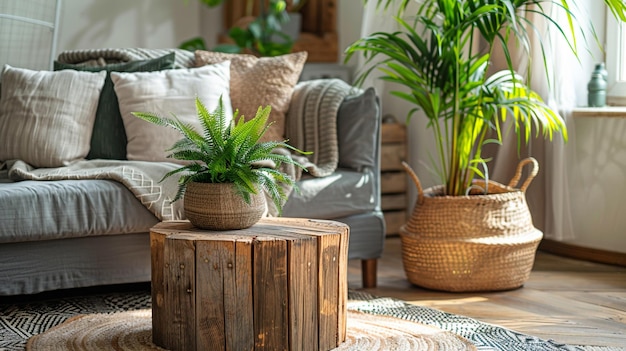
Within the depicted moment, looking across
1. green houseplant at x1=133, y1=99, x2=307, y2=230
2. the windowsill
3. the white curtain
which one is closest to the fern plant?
green houseplant at x1=133, y1=99, x2=307, y2=230

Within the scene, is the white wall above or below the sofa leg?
above

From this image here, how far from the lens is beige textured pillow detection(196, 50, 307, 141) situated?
321cm

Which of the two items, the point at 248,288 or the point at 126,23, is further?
the point at 126,23

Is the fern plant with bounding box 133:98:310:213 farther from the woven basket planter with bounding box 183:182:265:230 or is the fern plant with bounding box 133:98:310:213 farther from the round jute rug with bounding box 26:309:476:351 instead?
the round jute rug with bounding box 26:309:476:351

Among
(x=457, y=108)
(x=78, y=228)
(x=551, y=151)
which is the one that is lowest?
(x=78, y=228)

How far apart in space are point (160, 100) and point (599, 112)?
1643 mm

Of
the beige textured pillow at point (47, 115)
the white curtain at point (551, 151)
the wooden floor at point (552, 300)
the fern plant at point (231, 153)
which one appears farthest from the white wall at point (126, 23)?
the fern plant at point (231, 153)

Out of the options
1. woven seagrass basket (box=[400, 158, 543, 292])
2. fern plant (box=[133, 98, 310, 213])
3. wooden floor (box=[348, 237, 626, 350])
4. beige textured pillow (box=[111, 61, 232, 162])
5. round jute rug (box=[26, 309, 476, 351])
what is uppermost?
beige textured pillow (box=[111, 61, 232, 162])

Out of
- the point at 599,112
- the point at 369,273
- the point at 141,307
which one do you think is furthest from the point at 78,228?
the point at 599,112

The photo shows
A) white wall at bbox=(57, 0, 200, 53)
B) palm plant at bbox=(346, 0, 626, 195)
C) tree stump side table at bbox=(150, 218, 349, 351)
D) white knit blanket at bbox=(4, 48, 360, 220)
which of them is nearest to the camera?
tree stump side table at bbox=(150, 218, 349, 351)

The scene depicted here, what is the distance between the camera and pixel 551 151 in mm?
3533

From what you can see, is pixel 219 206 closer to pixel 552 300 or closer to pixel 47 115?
pixel 47 115

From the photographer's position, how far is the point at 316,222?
2412mm

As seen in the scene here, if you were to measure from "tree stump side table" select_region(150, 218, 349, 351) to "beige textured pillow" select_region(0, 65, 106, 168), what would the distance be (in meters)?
0.91
